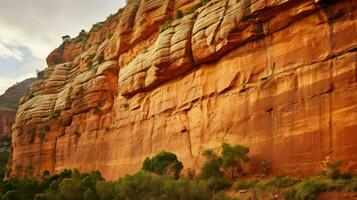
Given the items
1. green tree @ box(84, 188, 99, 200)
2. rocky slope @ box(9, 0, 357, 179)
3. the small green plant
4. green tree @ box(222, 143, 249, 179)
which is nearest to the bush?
green tree @ box(222, 143, 249, 179)

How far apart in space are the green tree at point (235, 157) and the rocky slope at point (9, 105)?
255ft

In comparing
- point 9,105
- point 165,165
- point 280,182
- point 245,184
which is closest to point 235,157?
point 245,184

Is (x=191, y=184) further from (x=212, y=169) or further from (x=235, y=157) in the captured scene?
(x=235, y=157)

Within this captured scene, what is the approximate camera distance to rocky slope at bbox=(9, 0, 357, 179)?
24.2 m

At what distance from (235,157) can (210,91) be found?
6.72 m

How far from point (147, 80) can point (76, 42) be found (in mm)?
32525

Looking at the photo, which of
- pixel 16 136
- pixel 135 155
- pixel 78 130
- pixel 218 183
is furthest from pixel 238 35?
pixel 16 136

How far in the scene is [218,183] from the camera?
26.5 metres

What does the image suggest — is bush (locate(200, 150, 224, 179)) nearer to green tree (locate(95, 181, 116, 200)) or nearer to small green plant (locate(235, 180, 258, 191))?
small green plant (locate(235, 180, 258, 191))

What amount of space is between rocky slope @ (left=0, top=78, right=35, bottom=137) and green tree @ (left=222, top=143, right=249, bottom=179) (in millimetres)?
77691

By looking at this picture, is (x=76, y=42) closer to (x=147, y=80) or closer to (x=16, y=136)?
(x=16, y=136)

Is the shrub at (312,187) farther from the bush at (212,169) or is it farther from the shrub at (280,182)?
the bush at (212,169)

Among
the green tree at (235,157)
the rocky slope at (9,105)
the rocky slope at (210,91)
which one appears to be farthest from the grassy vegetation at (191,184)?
the rocky slope at (9,105)

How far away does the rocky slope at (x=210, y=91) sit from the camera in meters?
24.2
